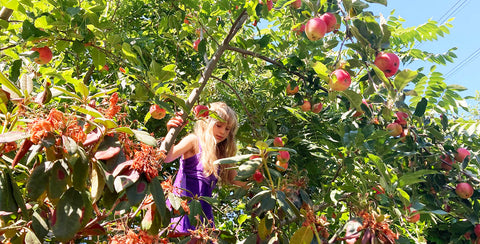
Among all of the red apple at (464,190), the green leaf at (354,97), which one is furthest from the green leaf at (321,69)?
the red apple at (464,190)

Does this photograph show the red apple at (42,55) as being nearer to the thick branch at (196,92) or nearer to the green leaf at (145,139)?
the thick branch at (196,92)

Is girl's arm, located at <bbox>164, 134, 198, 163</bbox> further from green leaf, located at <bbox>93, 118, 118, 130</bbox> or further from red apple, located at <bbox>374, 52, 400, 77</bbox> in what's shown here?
green leaf, located at <bbox>93, 118, 118, 130</bbox>

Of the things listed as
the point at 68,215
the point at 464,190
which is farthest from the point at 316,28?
the point at 68,215

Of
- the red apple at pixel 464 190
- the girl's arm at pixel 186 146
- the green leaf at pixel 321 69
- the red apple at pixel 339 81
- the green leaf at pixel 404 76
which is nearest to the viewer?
the green leaf at pixel 404 76

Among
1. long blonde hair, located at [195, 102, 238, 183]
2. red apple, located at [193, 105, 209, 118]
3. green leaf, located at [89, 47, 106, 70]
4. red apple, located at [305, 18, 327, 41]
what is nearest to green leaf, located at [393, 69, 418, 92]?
red apple, located at [305, 18, 327, 41]

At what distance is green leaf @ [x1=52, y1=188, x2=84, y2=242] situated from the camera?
0.91 meters

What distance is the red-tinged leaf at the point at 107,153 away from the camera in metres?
1.01

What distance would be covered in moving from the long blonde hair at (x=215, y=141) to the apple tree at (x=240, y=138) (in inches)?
9.0

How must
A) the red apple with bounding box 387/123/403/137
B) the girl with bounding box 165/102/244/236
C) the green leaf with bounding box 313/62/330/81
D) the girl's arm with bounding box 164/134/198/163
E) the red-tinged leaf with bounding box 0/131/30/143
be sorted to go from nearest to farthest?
the red-tinged leaf with bounding box 0/131/30/143 < the green leaf with bounding box 313/62/330/81 < the red apple with bounding box 387/123/403/137 < the girl's arm with bounding box 164/134/198/163 < the girl with bounding box 165/102/244/236

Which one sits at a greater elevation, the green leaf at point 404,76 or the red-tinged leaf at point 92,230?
the green leaf at point 404,76

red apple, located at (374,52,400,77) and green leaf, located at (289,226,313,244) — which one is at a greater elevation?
red apple, located at (374,52,400,77)

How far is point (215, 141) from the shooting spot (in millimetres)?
2607

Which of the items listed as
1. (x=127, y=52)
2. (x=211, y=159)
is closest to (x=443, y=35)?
(x=211, y=159)

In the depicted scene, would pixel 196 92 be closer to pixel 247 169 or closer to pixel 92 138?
pixel 247 169
